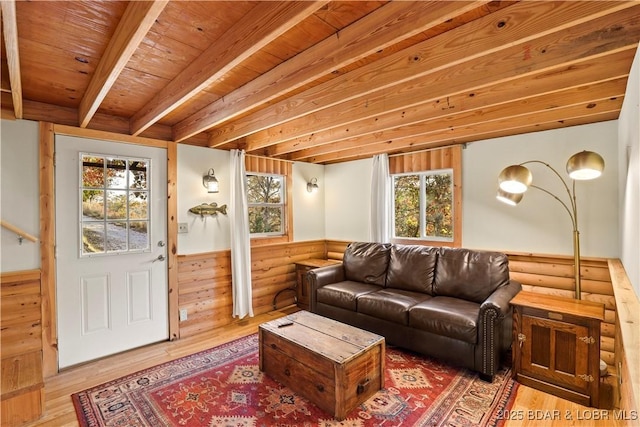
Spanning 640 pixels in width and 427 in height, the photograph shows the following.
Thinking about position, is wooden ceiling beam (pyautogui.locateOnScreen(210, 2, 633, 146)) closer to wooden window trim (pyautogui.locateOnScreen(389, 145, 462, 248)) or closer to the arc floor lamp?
the arc floor lamp

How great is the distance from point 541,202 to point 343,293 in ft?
7.40

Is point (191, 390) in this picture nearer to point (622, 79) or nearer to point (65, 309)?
point (65, 309)

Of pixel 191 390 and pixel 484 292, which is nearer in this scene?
pixel 191 390

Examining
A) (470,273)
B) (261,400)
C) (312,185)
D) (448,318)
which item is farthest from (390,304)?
(312,185)

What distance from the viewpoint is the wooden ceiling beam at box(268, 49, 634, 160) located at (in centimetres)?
184

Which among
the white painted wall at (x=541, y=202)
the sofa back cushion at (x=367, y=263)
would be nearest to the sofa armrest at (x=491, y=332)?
the white painted wall at (x=541, y=202)

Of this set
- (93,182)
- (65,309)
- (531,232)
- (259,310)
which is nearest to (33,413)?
(65,309)

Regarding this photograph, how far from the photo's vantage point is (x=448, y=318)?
261 centimetres

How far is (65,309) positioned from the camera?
2777mm

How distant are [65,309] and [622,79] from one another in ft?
15.6

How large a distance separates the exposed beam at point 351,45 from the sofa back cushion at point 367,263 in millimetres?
2363

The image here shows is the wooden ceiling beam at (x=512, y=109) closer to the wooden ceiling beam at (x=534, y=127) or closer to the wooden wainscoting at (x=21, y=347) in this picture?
the wooden ceiling beam at (x=534, y=127)

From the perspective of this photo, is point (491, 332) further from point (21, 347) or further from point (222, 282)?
point (21, 347)

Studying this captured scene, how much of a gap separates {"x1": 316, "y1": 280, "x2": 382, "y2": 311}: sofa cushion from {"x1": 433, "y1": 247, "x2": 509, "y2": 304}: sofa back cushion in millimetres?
760
